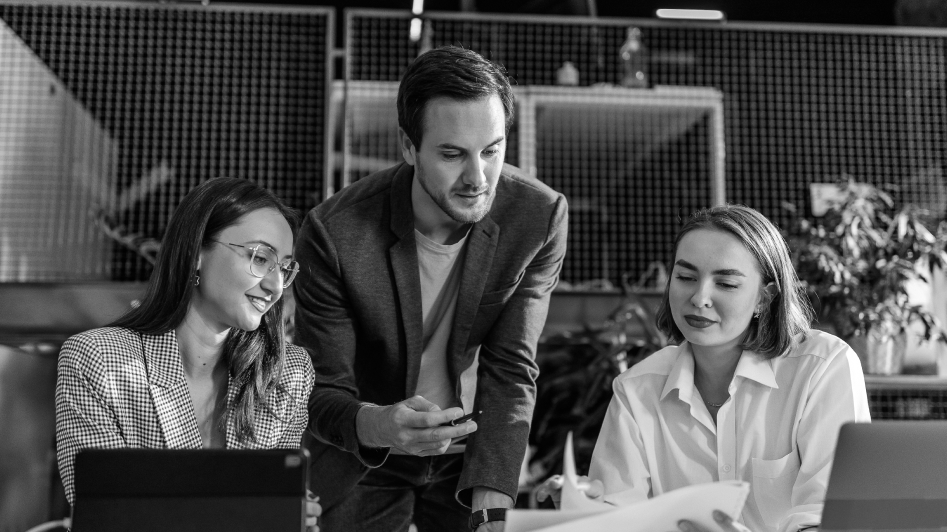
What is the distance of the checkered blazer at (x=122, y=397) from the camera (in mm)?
1529

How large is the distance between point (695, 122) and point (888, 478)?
3034mm

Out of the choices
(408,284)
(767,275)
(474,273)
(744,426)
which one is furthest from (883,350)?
(408,284)

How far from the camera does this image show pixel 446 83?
171cm

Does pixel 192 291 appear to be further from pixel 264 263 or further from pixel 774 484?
pixel 774 484

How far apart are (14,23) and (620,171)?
288 cm

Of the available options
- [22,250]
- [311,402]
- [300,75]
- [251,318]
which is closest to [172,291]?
[251,318]

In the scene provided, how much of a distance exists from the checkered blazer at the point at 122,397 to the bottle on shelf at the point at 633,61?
2.56m

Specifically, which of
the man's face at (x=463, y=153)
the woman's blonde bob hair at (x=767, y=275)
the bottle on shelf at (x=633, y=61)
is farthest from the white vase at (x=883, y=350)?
the man's face at (x=463, y=153)

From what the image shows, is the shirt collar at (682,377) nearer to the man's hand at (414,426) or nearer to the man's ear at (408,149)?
the man's hand at (414,426)

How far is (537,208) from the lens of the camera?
1892 millimetres

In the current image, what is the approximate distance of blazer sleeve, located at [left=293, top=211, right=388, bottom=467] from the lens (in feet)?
5.98

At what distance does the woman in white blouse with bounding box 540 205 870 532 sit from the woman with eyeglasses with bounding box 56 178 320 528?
0.65 meters

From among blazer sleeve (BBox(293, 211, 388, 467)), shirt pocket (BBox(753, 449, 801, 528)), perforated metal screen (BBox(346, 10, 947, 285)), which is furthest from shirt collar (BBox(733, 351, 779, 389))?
perforated metal screen (BBox(346, 10, 947, 285))

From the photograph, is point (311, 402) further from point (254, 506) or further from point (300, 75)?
point (300, 75)
